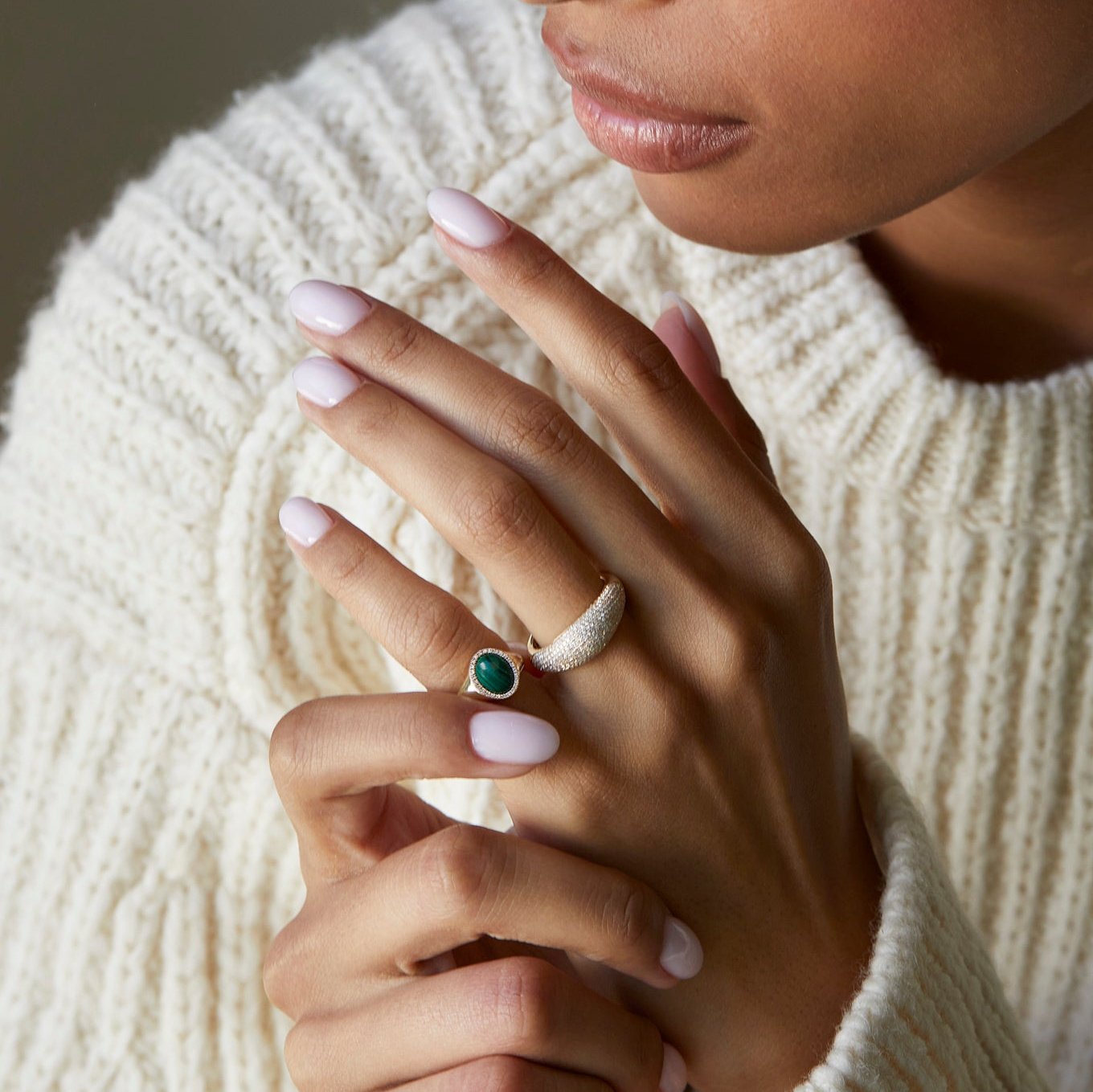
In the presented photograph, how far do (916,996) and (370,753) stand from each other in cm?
31

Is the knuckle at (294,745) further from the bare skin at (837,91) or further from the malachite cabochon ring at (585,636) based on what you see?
the bare skin at (837,91)

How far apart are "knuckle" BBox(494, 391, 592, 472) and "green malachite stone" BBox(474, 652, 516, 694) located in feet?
0.30

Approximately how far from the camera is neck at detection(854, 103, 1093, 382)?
853mm

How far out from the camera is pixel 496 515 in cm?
54

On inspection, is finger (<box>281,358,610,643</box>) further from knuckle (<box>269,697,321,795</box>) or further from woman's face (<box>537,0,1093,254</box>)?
woman's face (<box>537,0,1093,254</box>)

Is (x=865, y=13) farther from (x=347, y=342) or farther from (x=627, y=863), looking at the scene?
(x=627, y=863)

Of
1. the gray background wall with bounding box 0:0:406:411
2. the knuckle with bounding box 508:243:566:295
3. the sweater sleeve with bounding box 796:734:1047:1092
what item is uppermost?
the gray background wall with bounding box 0:0:406:411

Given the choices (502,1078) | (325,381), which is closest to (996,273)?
(325,381)

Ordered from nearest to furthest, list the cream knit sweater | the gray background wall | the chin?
the chin
the cream knit sweater
the gray background wall

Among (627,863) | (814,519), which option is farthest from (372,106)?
(627,863)

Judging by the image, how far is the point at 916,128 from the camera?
609 mm

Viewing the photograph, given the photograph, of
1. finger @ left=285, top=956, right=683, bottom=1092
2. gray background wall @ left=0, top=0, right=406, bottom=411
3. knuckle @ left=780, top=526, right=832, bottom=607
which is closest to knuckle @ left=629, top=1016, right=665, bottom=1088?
finger @ left=285, top=956, right=683, bottom=1092

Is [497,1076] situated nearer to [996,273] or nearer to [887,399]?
[887,399]

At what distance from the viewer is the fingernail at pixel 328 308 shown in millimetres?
569
